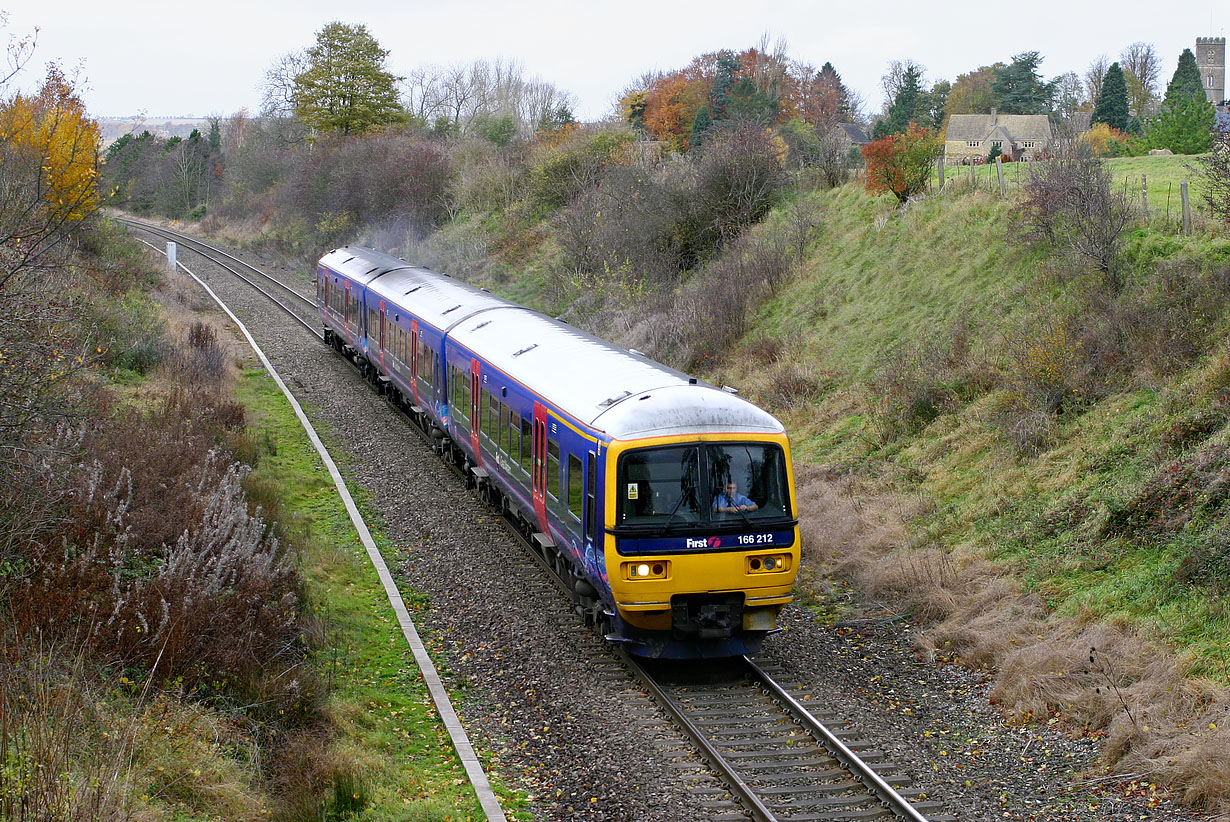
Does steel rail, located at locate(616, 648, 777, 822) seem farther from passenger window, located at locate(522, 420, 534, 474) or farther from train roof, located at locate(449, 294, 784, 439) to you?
passenger window, located at locate(522, 420, 534, 474)

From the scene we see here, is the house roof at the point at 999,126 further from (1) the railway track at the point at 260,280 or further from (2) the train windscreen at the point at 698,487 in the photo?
(2) the train windscreen at the point at 698,487

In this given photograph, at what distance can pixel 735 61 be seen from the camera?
178 ft

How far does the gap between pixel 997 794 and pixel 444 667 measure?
5552 mm

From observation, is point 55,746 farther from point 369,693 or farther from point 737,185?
point 737,185

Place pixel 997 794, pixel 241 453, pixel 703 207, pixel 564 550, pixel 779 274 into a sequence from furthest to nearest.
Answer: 1. pixel 703 207
2. pixel 779 274
3. pixel 241 453
4. pixel 564 550
5. pixel 997 794

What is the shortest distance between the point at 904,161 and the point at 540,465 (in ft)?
55.5

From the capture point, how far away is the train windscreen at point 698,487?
1048 centimetres

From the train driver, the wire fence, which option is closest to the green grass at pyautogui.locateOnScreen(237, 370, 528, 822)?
the train driver

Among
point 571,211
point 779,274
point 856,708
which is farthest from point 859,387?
point 571,211

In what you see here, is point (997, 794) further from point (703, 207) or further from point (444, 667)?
point (703, 207)

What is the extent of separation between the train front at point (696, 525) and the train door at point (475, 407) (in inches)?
227

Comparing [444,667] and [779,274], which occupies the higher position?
[779,274]

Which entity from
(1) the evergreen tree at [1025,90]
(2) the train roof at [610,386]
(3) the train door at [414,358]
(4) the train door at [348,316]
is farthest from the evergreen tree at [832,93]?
(2) the train roof at [610,386]

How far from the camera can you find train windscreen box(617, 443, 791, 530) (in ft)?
34.4
